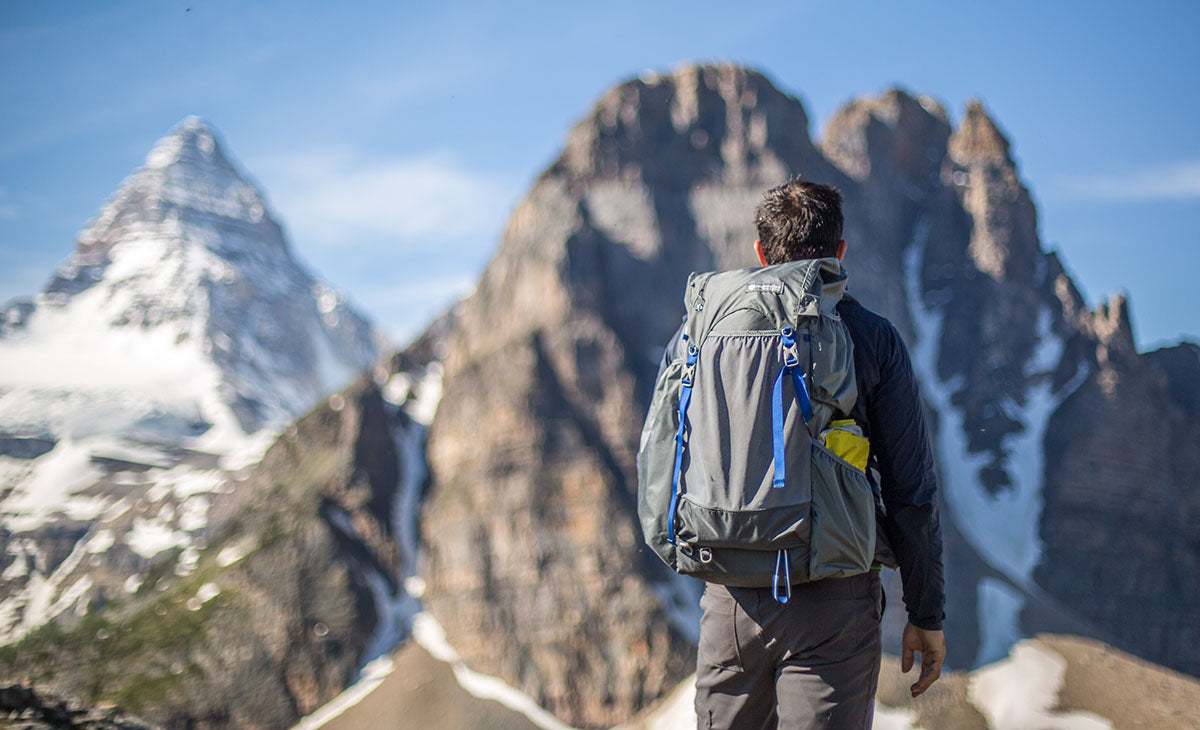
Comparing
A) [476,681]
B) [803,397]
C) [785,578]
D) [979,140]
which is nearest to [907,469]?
[803,397]

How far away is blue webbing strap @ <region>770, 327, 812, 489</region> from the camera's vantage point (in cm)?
286

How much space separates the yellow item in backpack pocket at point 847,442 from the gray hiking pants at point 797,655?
16.4 inches

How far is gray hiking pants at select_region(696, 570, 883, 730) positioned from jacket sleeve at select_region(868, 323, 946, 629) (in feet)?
0.57

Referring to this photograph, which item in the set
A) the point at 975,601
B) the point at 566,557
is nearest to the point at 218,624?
the point at 566,557

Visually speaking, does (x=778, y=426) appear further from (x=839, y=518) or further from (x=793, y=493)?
(x=839, y=518)

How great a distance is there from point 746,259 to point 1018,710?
3199 cm

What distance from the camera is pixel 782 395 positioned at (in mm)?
2898

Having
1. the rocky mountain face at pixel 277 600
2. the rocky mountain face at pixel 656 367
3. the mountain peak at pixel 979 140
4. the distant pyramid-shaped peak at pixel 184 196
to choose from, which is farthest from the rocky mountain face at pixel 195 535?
the distant pyramid-shaped peak at pixel 184 196

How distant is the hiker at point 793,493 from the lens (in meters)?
2.85

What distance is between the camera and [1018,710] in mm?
33344

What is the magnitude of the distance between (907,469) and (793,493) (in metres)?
0.53

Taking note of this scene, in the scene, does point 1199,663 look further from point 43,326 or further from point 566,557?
point 43,326

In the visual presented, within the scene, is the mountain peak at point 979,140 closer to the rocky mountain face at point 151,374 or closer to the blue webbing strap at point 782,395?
the rocky mountain face at point 151,374

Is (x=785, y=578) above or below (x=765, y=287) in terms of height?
below
